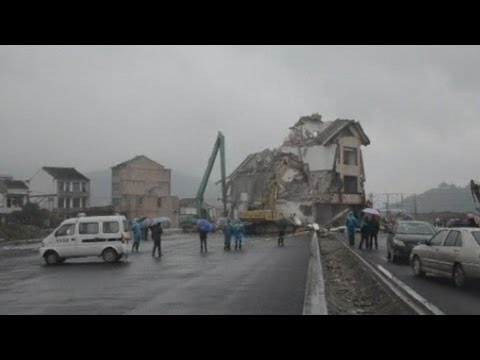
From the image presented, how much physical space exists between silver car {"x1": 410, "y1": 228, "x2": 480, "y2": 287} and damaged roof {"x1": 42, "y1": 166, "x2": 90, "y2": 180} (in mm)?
77691

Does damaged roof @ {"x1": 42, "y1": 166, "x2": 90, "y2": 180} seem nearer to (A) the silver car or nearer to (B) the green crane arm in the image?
(B) the green crane arm

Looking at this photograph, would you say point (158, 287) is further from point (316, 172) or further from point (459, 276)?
point (316, 172)

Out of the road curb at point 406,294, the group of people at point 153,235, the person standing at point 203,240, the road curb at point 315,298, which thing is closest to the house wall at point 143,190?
the group of people at point 153,235

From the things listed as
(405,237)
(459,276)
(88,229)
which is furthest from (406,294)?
(88,229)

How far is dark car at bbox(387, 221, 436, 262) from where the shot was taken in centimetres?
2188

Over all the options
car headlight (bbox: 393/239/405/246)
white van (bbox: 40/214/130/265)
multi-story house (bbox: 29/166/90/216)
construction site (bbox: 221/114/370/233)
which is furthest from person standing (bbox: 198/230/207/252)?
multi-story house (bbox: 29/166/90/216)

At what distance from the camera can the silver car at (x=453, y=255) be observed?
48.9ft

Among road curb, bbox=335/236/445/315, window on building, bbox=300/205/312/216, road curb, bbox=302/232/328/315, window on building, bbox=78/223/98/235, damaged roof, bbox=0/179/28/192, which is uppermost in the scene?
damaged roof, bbox=0/179/28/192

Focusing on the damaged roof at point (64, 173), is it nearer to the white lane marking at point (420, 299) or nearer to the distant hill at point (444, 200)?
the distant hill at point (444, 200)
